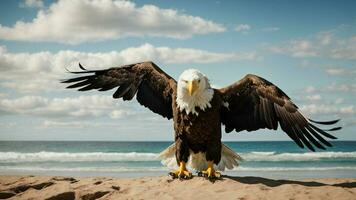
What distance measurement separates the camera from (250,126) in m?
7.00

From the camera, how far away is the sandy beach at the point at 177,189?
5121mm

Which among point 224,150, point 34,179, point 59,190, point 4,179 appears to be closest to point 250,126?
point 224,150

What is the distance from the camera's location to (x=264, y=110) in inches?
266

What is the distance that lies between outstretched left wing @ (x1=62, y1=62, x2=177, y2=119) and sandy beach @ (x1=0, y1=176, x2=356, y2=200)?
141 centimetres

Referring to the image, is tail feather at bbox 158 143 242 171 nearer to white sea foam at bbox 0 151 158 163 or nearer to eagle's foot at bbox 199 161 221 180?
eagle's foot at bbox 199 161 221 180

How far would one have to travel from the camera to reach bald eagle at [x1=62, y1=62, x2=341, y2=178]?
6.17 metres

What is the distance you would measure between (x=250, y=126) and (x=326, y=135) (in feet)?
4.26

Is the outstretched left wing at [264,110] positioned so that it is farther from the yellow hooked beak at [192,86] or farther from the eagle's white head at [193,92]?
the yellow hooked beak at [192,86]

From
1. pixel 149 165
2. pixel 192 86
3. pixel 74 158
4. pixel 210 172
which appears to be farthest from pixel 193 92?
pixel 74 158

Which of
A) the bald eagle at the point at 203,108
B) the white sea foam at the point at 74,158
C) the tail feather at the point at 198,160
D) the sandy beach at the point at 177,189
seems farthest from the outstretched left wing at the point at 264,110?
the white sea foam at the point at 74,158

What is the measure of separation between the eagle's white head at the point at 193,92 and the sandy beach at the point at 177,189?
1.04 m

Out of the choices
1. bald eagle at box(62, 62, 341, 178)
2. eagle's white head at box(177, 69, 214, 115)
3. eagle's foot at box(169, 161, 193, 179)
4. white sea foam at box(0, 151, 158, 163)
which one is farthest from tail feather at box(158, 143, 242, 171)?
white sea foam at box(0, 151, 158, 163)

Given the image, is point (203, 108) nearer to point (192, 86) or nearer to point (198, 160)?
point (192, 86)

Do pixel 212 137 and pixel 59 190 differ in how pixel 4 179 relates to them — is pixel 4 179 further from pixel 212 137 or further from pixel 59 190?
pixel 212 137
